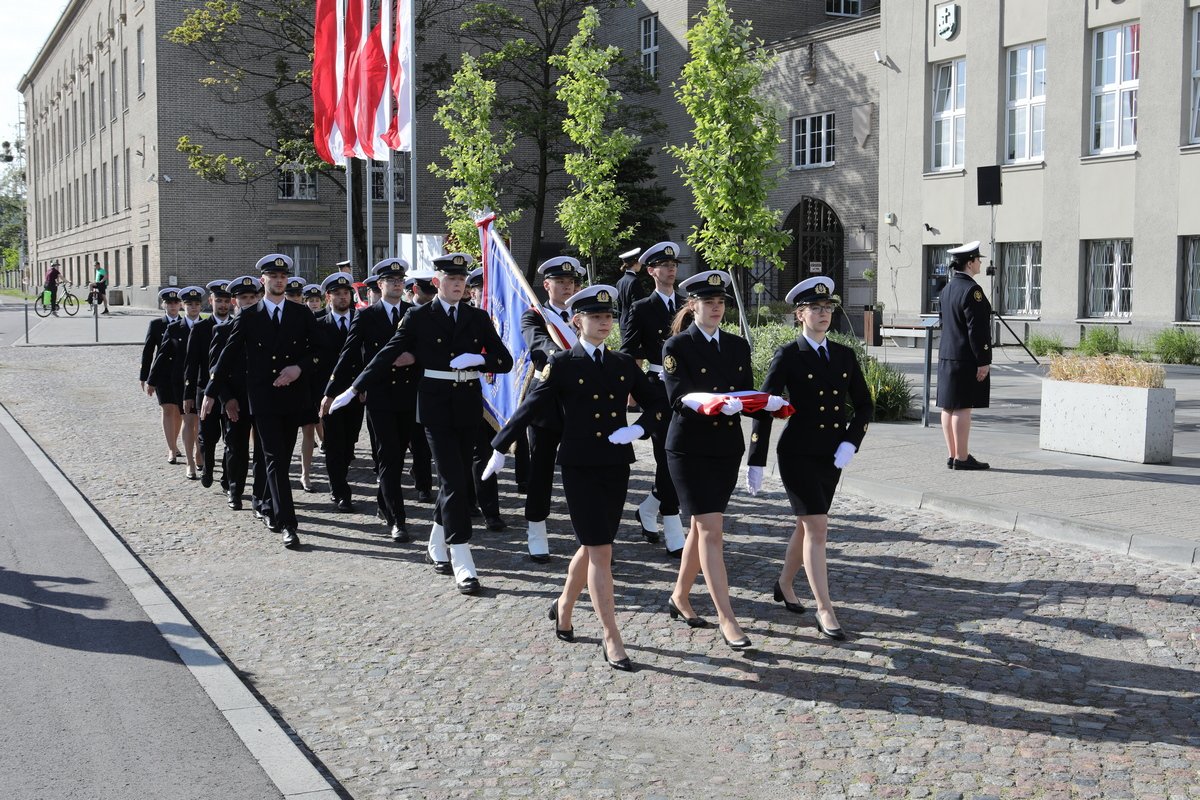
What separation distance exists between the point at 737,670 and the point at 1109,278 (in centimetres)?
2218

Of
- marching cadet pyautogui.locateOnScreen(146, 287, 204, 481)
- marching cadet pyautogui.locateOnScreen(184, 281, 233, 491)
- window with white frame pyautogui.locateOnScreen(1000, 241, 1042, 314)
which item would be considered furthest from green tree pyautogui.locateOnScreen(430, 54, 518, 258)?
marching cadet pyautogui.locateOnScreen(184, 281, 233, 491)

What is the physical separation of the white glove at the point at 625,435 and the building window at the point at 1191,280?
20.9 metres

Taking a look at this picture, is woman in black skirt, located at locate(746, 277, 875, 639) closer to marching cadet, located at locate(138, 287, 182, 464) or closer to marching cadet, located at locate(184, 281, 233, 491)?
marching cadet, located at locate(184, 281, 233, 491)

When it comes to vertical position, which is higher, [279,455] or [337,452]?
[279,455]

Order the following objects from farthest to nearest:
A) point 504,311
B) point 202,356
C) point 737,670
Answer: point 202,356 → point 504,311 → point 737,670

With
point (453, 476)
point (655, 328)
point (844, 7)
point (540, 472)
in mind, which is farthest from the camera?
point (844, 7)

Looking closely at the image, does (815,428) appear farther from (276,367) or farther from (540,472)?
(276,367)

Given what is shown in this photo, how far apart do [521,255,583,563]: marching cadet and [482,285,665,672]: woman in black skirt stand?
161cm

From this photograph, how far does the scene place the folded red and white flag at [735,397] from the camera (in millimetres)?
6242

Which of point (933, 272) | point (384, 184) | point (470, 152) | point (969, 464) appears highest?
point (384, 184)

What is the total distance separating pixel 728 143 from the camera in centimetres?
1962

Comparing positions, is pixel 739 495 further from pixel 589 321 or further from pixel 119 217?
pixel 119 217

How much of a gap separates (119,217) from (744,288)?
30756 millimetres

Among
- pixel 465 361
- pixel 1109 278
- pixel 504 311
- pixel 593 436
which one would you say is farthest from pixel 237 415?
pixel 1109 278
